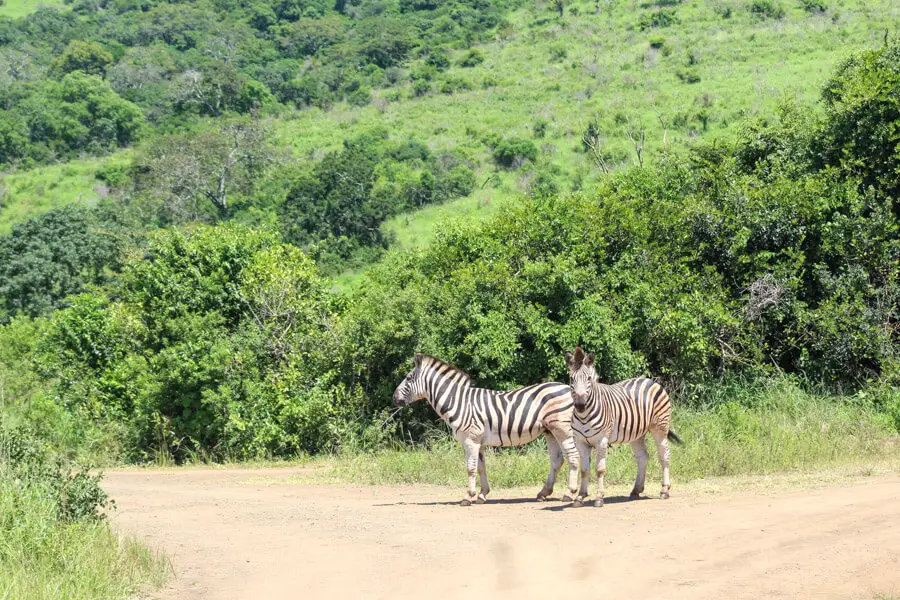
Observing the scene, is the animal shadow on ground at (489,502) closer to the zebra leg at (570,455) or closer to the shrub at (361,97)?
the zebra leg at (570,455)

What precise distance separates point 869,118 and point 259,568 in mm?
15791

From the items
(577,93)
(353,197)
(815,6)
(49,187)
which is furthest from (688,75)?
(49,187)

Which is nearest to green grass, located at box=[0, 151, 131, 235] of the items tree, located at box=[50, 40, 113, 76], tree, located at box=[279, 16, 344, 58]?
tree, located at box=[50, 40, 113, 76]

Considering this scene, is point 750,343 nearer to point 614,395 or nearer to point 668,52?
point 614,395

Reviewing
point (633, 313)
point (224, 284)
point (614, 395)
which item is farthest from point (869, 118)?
point (224, 284)

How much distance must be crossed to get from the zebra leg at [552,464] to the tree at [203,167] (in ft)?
140

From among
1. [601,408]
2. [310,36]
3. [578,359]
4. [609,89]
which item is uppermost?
[310,36]

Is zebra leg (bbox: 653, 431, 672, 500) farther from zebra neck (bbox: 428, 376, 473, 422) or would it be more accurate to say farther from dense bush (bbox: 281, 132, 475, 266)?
dense bush (bbox: 281, 132, 475, 266)

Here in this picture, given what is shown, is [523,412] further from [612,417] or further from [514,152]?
[514,152]

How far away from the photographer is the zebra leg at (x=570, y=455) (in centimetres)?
1175

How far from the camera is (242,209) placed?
5444 centimetres

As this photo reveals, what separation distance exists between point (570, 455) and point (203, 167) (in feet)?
159

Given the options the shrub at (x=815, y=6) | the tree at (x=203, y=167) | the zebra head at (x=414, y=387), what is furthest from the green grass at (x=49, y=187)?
the zebra head at (x=414, y=387)

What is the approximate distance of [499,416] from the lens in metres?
12.5
